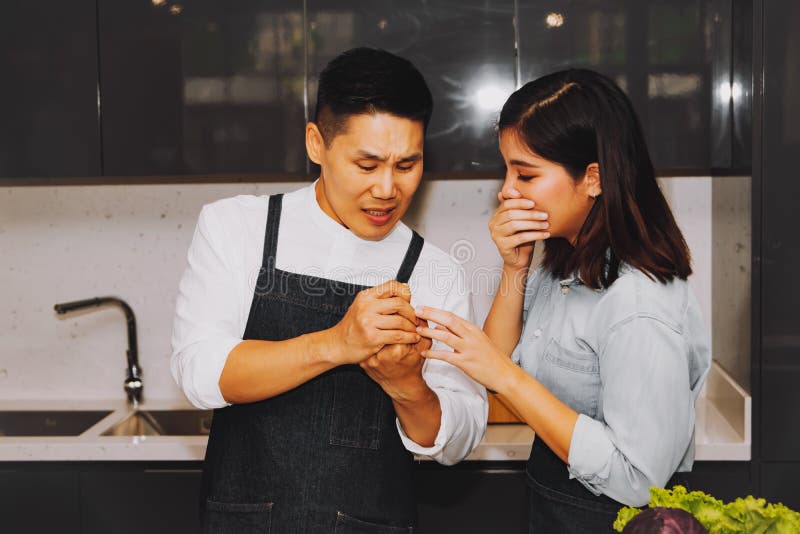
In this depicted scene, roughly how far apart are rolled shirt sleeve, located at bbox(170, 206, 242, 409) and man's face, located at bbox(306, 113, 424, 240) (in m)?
0.26

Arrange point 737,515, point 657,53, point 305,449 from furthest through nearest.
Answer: point 657,53, point 305,449, point 737,515

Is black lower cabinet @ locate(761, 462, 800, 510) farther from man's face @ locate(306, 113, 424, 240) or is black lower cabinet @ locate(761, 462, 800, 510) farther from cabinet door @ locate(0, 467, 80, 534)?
cabinet door @ locate(0, 467, 80, 534)

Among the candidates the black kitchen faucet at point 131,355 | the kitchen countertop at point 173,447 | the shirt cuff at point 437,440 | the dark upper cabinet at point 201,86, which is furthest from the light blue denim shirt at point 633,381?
the black kitchen faucet at point 131,355

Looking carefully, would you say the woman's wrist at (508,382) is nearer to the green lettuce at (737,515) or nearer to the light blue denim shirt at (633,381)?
the light blue denim shirt at (633,381)

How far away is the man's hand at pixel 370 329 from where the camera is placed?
4.20 ft

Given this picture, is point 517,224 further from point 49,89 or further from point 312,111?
point 49,89

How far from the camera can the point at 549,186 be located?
1.41 meters

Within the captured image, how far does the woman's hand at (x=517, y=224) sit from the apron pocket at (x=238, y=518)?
0.70 meters

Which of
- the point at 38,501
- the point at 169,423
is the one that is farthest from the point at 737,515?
the point at 169,423

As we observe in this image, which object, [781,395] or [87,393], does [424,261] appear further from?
[87,393]

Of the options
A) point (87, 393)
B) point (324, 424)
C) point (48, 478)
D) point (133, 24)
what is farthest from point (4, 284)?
point (324, 424)

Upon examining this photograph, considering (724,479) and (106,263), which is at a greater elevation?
(106,263)

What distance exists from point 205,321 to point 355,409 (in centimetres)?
35

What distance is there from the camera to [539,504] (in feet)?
5.06
